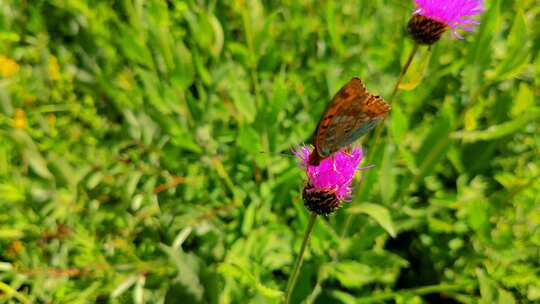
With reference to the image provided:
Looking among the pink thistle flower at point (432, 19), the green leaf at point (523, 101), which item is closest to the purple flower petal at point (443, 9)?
the pink thistle flower at point (432, 19)

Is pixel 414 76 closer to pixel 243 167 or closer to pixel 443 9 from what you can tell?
pixel 443 9

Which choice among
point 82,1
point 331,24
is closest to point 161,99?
point 82,1

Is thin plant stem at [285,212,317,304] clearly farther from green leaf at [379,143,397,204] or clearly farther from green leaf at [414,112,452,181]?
green leaf at [414,112,452,181]

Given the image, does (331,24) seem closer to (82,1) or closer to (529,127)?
(529,127)

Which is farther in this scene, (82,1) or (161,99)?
(82,1)

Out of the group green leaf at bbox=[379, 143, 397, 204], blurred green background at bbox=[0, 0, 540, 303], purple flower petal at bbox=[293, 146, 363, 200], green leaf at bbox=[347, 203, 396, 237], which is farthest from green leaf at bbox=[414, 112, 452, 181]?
purple flower petal at bbox=[293, 146, 363, 200]
